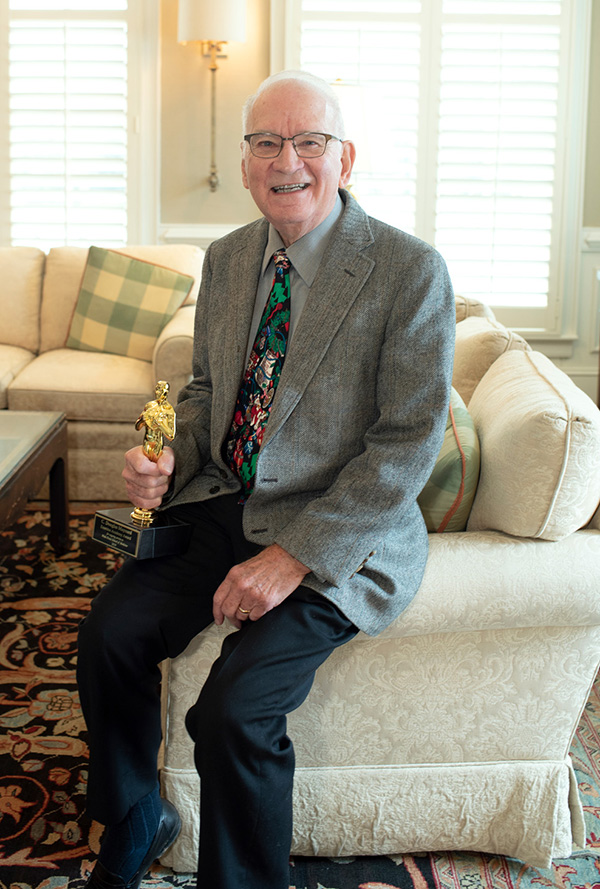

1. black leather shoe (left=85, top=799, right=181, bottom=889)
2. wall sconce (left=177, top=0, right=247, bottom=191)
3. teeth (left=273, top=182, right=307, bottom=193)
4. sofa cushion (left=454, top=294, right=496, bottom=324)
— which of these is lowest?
black leather shoe (left=85, top=799, right=181, bottom=889)

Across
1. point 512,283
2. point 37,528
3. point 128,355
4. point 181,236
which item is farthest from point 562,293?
point 37,528

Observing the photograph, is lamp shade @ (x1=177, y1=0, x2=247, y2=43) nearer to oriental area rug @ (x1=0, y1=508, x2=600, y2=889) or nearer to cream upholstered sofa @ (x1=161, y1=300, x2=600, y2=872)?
oriental area rug @ (x1=0, y1=508, x2=600, y2=889)

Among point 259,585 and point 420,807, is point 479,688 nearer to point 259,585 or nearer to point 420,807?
point 420,807

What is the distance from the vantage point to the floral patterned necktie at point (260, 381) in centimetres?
148

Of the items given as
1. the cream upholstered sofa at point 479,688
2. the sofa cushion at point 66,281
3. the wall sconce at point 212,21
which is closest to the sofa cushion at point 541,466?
the cream upholstered sofa at point 479,688

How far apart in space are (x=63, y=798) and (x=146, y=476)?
650mm

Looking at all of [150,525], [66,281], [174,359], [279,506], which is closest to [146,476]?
[150,525]

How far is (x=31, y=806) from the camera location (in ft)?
5.37

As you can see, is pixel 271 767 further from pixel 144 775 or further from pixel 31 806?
pixel 31 806

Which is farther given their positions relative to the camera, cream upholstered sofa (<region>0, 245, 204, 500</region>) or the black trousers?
cream upholstered sofa (<region>0, 245, 204, 500</region>)

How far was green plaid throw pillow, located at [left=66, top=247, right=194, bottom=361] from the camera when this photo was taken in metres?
3.58

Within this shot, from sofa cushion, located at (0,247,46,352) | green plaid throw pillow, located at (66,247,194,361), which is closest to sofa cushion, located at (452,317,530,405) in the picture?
green plaid throw pillow, located at (66,247,194,361)

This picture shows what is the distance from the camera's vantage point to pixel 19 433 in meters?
2.64

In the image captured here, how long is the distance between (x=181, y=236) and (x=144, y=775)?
12.0 feet
